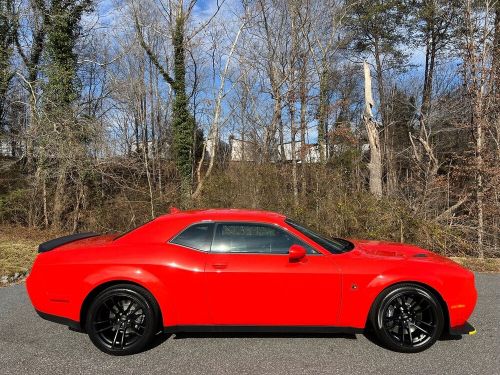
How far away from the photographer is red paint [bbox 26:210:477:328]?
3.98 metres

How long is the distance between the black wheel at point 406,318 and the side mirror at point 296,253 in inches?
34.3

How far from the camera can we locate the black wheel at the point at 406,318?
4000 millimetres

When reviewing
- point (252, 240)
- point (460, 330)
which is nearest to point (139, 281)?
point (252, 240)

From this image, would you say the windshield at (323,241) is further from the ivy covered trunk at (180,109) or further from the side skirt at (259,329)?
the ivy covered trunk at (180,109)

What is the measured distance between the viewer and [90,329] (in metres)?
3.99

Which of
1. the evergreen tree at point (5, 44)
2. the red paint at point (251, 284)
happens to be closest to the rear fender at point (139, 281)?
the red paint at point (251, 284)

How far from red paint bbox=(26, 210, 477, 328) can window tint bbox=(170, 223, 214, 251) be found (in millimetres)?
106

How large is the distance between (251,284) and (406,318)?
62.7 inches

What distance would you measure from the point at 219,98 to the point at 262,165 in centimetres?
1084

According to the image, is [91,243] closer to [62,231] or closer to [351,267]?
[351,267]

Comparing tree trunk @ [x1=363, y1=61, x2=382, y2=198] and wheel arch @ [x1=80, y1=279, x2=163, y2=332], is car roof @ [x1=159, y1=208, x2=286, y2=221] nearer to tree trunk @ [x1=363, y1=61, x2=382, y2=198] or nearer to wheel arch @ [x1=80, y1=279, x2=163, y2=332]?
wheel arch @ [x1=80, y1=279, x2=163, y2=332]

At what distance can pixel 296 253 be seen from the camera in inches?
157

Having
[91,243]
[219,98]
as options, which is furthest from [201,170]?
[91,243]

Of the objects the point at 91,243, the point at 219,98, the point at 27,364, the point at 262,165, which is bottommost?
the point at 27,364
